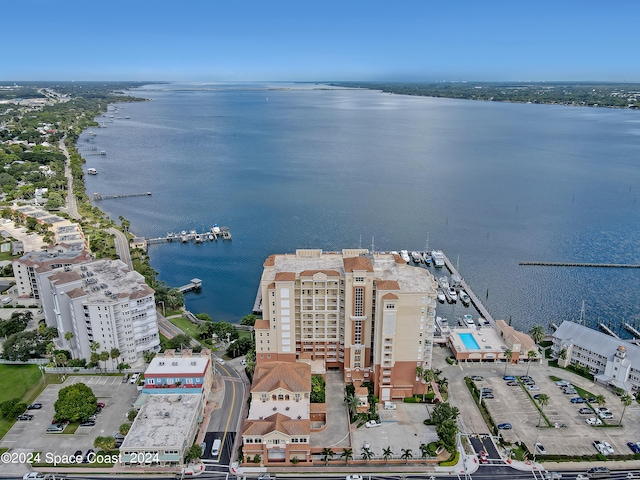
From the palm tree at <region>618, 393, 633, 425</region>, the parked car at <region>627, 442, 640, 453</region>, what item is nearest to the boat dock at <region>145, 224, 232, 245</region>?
the palm tree at <region>618, 393, 633, 425</region>

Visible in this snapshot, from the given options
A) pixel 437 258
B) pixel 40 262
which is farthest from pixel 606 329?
pixel 40 262

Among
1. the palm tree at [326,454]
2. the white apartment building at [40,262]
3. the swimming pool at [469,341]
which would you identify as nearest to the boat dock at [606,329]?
the swimming pool at [469,341]

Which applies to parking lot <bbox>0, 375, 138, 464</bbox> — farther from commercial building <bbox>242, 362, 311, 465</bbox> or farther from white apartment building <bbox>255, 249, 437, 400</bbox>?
white apartment building <bbox>255, 249, 437, 400</bbox>

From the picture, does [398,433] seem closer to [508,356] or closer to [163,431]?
[508,356]

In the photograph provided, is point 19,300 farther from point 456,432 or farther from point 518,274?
point 518,274

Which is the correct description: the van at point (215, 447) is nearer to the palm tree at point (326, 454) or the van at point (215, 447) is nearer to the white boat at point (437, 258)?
the palm tree at point (326, 454)

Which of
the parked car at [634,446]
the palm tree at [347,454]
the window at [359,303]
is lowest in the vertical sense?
the parked car at [634,446]
